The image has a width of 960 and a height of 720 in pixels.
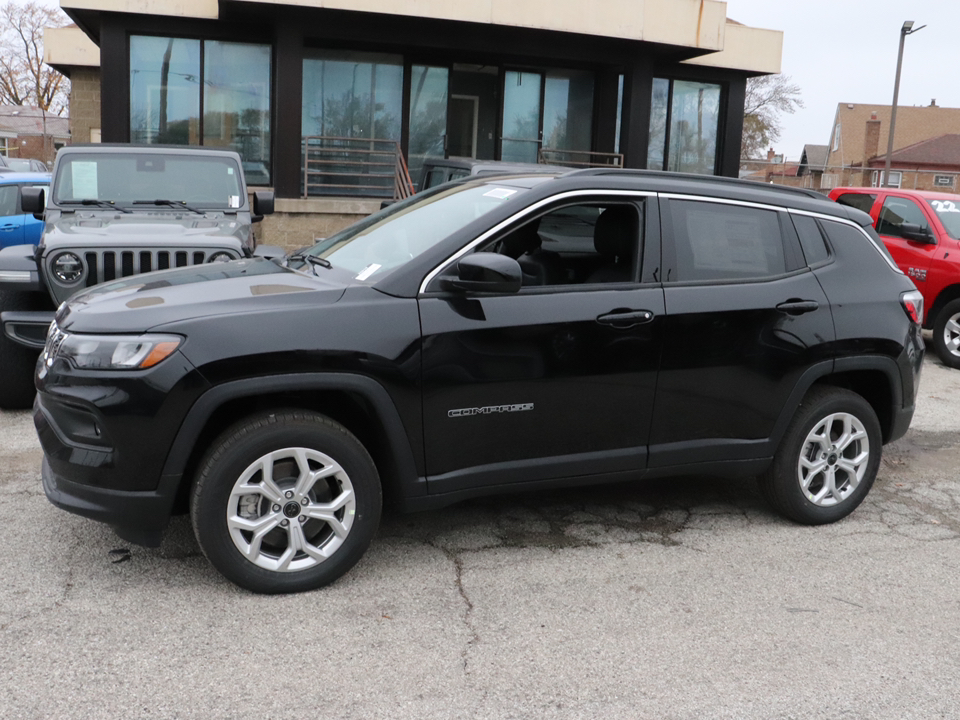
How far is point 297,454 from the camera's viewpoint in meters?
3.84

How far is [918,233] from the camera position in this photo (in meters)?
10.8

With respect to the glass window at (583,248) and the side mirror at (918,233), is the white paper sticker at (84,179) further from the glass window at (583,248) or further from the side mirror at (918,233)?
the side mirror at (918,233)

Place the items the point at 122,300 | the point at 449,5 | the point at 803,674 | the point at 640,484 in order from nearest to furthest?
the point at 803,674 < the point at 122,300 < the point at 640,484 < the point at 449,5

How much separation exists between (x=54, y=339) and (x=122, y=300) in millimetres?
324

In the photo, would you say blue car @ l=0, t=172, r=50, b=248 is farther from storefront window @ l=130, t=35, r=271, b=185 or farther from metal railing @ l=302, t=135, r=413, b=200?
metal railing @ l=302, t=135, r=413, b=200

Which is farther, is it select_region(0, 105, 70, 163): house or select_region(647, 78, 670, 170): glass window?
select_region(0, 105, 70, 163): house

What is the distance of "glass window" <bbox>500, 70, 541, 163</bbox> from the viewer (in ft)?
68.6

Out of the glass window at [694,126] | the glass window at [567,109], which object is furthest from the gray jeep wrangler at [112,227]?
the glass window at [694,126]

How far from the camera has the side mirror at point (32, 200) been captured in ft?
24.4

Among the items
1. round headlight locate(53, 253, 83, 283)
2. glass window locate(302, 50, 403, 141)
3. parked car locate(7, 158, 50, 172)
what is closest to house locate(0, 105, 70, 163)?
parked car locate(7, 158, 50, 172)

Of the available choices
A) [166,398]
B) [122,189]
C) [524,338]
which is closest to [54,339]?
[166,398]

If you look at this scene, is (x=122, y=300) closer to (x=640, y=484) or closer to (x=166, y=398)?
(x=166, y=398)

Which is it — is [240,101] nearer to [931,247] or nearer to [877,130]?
[931,247]

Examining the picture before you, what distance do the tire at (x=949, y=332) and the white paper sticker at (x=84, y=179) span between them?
336 inches
